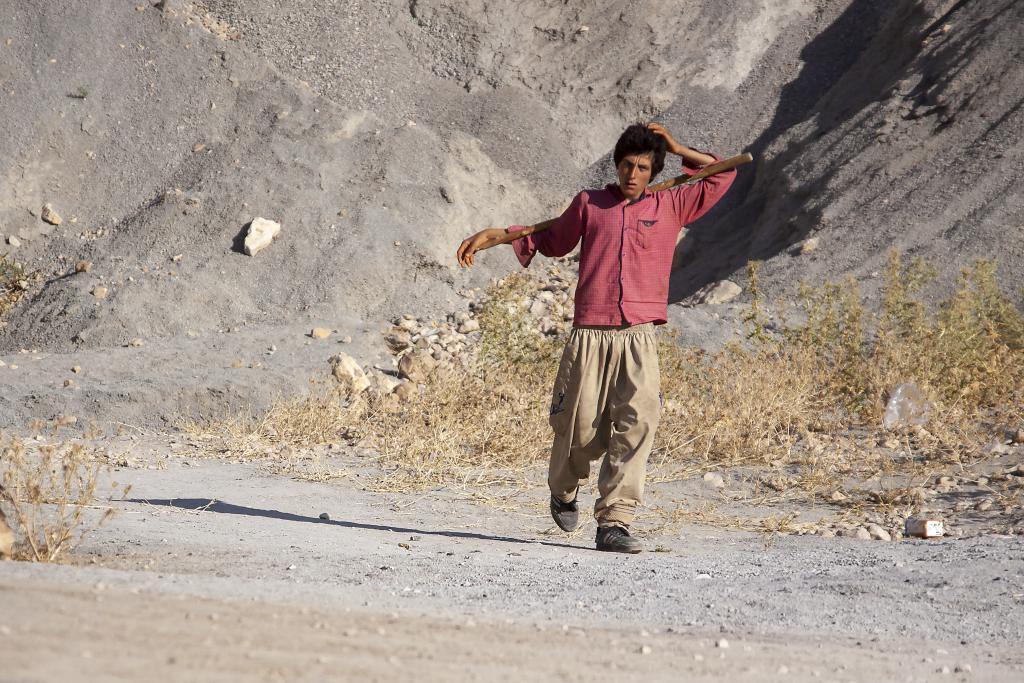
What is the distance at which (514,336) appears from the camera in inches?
306

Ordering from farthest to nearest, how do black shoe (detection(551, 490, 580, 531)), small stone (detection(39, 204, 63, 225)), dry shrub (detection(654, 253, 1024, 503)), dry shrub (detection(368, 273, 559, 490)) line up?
small stone (detection(39, 204, 63, 225)) → dry shrub (detection(654, 253, 1024, 503)) → dry shrub (detection(368, 273, 559, 490)) → black shoe (detection(551, 490, 580, 531))

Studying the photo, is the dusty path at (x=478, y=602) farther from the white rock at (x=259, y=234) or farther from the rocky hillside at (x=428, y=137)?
the white rock at (x=259, y=234)

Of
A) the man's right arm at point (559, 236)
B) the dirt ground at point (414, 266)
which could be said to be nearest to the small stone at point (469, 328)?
the dirt ground at point (414, 266)

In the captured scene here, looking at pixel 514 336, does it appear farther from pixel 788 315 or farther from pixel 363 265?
pixel 363 265

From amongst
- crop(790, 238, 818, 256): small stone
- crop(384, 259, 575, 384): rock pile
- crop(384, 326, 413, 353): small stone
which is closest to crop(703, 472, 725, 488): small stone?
crop(384, 259, 575, 384): rock pile

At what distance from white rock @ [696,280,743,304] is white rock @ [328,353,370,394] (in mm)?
4492

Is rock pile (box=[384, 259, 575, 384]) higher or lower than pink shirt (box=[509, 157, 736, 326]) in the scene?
higher

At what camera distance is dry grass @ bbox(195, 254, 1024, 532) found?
5863 millimetres

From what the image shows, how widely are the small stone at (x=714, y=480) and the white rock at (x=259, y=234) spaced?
8.02 m

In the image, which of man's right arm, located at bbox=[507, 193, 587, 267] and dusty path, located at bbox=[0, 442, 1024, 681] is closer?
dusty path, located at bbox=[0, 442, 1024, 681]

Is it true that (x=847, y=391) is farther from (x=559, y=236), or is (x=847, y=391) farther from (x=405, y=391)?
(x=559, y=236)

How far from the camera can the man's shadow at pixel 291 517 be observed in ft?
15.1

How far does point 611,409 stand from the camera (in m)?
4.25

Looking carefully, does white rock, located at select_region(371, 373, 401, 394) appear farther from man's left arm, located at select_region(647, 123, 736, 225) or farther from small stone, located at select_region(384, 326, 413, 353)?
man's left arm, located at select_region(647, 123, 736, 225)
